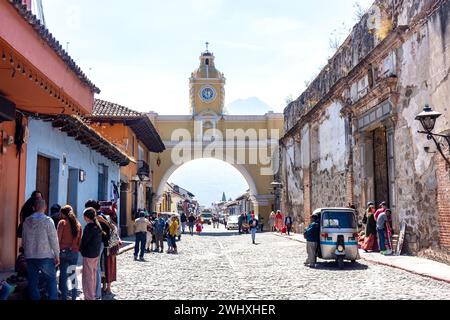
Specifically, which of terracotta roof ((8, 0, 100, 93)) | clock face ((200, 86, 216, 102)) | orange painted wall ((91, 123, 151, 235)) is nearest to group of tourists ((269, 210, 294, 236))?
orange painted wall ((91, 123, 151, 235))

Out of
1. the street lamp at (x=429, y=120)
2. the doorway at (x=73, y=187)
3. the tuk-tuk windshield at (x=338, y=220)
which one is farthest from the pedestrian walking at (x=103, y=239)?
the doorway at (x=73, y=187)

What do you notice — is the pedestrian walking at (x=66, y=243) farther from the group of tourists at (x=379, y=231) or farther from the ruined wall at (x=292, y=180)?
the ruined wall at (x=292, y=180)

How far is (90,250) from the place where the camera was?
7.09 m

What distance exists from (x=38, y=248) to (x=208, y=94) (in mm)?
35151

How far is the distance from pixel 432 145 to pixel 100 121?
15076 millimetres

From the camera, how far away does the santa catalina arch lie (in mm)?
38688

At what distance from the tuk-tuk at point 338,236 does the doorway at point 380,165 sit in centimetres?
379

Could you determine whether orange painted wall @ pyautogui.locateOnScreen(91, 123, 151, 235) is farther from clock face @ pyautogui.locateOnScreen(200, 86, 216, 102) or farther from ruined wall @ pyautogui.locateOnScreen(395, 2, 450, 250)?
clock face @ pyautogui.locateOnScreen(200, 86, 216, 102)

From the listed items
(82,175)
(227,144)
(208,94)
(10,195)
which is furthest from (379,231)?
(208,94)

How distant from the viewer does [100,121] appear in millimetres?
23203

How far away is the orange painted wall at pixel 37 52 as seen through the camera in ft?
18.7

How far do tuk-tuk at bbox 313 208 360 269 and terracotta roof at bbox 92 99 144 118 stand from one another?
12.2 meters

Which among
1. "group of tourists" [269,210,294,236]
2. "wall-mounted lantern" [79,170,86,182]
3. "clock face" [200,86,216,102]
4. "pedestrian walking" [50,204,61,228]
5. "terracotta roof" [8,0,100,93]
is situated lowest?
"group of tourists" [269,210,294,236]
